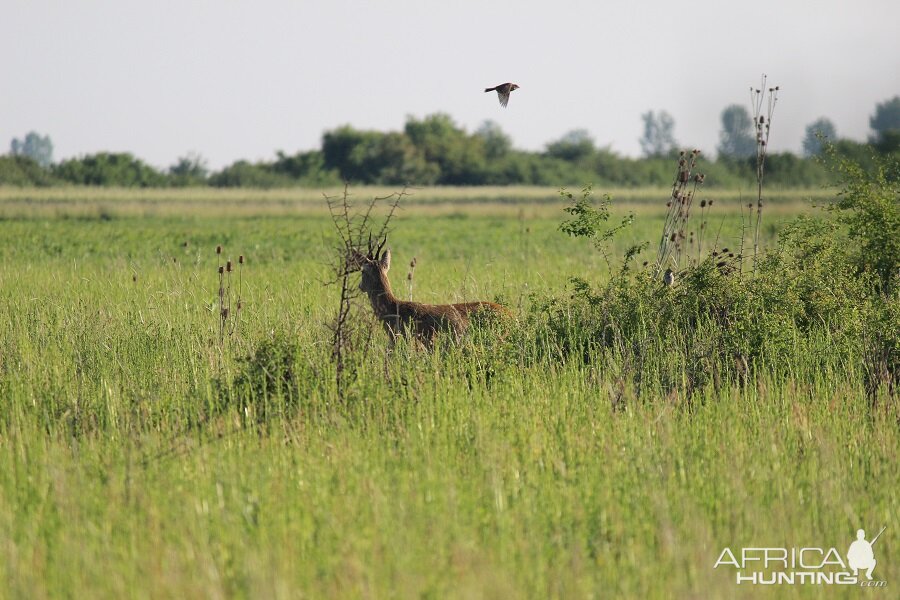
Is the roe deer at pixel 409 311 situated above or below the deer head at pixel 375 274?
below

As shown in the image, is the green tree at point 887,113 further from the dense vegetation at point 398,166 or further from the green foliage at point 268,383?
the green foliage at point 268,383

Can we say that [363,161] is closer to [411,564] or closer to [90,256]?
[90,256]

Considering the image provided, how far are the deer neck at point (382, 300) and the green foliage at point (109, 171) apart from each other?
59618mm

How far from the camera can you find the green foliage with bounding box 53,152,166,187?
63.9 m

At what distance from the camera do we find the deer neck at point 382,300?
7945mm

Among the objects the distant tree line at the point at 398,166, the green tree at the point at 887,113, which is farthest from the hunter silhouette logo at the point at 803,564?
the green tree at the point at 887,113

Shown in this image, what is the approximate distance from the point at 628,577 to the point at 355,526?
Answer: 3.69 feet

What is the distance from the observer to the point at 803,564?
3994 millimetres

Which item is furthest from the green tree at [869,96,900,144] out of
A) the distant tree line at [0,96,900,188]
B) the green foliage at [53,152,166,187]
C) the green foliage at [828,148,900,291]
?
the green foliage at [828,148,900,291]

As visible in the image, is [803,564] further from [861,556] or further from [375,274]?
[375,274]

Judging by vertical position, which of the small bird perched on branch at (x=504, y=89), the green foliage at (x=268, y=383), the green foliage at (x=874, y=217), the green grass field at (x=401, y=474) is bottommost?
the green grass field at (x=401, y=474)

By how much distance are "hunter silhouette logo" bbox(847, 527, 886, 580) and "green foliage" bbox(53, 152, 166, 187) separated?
64.2 metres

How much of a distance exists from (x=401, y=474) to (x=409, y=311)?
3.30 m

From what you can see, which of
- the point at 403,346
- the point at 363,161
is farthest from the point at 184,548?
the point at 363,161
